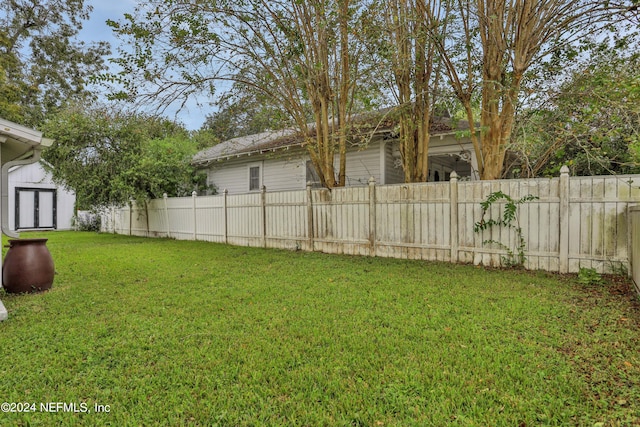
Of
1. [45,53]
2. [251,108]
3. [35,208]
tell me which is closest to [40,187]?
[35,208]

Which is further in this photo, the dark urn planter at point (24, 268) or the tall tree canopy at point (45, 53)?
the tall tree canopy at point (45, 53)

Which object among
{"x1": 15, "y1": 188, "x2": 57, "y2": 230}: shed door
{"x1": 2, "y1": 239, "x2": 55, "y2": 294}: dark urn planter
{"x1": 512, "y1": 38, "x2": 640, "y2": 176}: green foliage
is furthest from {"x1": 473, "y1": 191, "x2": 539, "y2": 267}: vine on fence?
{"x1": 15, "y1": 188, "x2": 57, "y2": 230}: shed door

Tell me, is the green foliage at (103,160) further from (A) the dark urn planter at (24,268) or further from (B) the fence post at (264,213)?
(A) the dark urn planter at (24,268)

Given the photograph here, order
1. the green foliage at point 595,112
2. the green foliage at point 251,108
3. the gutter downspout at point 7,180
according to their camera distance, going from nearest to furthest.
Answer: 1. the green foliage at point 595,112
2. the gutter downspout at point 7,180
3. the green foliage at point 251,108

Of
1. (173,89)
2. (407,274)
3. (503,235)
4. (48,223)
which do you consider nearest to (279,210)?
(173,89)

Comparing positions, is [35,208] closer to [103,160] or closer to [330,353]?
[103,160]

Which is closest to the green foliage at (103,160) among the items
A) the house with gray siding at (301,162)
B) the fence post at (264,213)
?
the house with gray siding at (301,162)

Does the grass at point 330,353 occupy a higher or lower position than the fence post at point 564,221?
lower

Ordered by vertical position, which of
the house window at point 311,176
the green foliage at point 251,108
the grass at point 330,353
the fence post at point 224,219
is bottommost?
the grass at point 330,353

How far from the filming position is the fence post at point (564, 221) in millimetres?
5484

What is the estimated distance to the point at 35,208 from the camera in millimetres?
17297

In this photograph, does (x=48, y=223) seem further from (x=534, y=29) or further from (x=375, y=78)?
(x=534, y=29)

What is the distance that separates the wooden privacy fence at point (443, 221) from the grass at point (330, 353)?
30.9 inches

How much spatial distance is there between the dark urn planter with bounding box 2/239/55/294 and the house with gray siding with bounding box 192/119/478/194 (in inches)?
209
